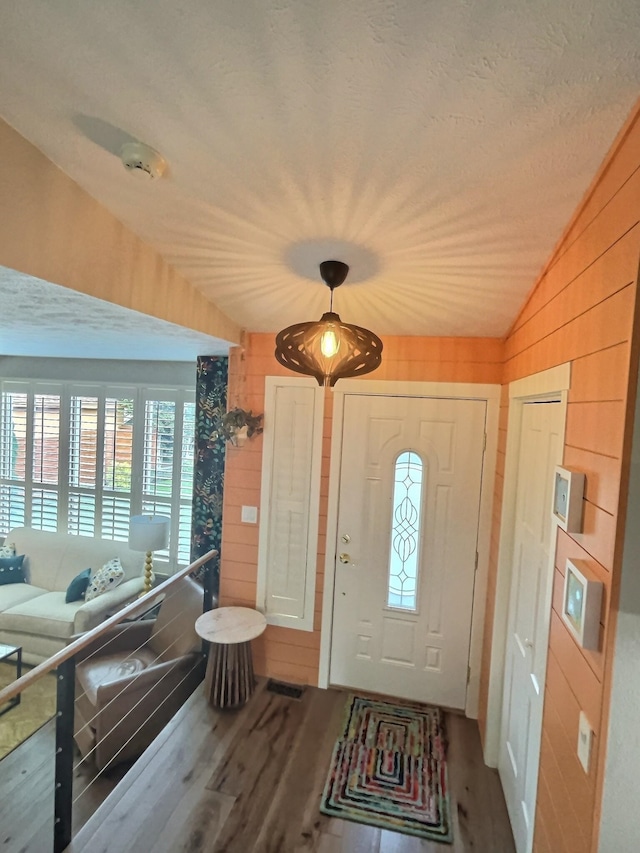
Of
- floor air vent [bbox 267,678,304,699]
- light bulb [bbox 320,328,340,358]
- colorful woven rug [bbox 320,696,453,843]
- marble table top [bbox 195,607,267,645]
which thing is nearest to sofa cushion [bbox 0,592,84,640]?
marble table top [bbox 195,607,267,645]

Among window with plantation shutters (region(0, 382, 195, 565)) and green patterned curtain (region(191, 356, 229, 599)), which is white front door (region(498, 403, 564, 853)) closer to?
green patterned curtain (region(191, 356, 229, 599))

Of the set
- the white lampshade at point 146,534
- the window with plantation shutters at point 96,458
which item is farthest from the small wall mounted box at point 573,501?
the window with plantation shutters at point 96,458

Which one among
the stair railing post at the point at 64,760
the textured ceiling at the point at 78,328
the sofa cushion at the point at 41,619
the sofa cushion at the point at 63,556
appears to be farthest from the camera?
the sofa cushion at the point at 63,556

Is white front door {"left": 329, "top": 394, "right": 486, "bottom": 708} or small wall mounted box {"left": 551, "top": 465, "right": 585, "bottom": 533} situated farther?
white front door {"left": 329, "top": 394, "right": 486, "bottom": 708}

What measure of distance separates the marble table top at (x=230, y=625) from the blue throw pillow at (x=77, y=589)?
1777 millimetres

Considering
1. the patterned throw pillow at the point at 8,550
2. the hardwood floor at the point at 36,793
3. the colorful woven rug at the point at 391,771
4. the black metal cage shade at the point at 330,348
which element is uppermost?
the black metal cage shade at the point at 330,348

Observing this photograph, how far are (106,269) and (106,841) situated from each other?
94.0 inches

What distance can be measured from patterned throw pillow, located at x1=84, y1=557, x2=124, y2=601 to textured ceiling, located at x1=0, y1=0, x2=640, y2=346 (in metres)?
3.32

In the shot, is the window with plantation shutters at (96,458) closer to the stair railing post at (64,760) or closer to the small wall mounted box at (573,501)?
the stair railing post at (64,760)

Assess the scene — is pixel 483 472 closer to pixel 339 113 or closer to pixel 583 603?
pixel 583 603

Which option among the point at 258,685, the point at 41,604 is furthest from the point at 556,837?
the point at 41,604

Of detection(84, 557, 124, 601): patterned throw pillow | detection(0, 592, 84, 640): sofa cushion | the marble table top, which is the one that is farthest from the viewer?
detection(84, 557, 124, 601): patterned throw pillow

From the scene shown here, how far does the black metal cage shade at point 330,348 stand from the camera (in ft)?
5.47

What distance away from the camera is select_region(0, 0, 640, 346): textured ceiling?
3.00ft
